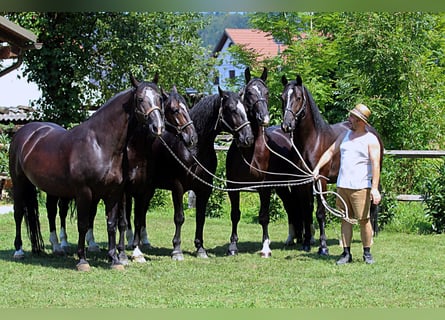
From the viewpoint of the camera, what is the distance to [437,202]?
11508 millimetres

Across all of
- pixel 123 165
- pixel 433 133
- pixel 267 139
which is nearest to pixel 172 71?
pixel 433 133

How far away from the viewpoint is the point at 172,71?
21.5m

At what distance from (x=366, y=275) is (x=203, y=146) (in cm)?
283

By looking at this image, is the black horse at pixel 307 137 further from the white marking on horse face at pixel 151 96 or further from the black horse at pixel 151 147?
the white marking on horse face at pixel 151 96

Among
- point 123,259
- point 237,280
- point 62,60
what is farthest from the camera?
point 62,60

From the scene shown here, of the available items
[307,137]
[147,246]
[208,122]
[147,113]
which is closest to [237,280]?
[147,113]

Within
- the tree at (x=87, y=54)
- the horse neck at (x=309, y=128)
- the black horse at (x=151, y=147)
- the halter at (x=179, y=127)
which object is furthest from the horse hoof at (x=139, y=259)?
the tree at (x=87, y=54)

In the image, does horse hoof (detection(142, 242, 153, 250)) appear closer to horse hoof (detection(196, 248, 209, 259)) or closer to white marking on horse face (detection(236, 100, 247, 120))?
horse hoof (detection(196, 248, 209, 259))

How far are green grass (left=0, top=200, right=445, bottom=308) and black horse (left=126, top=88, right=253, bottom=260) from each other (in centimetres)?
66

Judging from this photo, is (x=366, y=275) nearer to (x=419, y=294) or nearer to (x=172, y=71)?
(x=419, y=294)

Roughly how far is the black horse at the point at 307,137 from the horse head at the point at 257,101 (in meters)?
0.28

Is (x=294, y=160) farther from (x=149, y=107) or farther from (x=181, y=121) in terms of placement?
(x=149, y=107)

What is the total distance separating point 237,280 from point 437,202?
5.49m

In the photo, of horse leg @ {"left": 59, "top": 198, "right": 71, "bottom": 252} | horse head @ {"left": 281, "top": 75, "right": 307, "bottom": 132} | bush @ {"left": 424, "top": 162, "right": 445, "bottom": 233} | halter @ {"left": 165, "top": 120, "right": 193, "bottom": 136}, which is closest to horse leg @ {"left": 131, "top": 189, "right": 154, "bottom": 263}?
halter @ {"left": 165, "top": 120, "right": 193, "bottom": 136}
